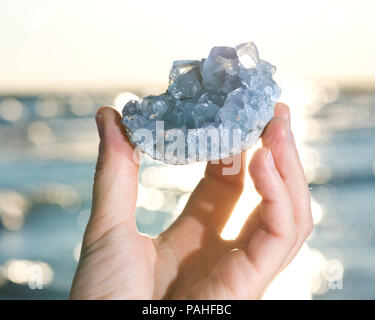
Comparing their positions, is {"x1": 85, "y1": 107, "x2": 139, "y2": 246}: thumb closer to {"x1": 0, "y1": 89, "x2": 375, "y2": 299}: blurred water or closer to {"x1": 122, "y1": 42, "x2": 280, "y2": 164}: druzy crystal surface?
{"x1": 122, "y1": 42, "x2": 280, "y2": 164}: druzy crystal surface

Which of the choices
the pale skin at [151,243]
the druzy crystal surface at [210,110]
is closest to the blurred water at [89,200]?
the pale skin at [151,243]

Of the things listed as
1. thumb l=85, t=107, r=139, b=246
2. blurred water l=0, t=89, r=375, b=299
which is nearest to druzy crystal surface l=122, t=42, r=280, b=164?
thumb l=85, t=107, r=139, b=246

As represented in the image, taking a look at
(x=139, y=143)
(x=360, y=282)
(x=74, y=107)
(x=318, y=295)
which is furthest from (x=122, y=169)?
(x=74, y=107)

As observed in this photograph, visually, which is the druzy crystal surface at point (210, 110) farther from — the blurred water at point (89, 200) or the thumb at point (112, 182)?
the blurred water at point (89, 200)

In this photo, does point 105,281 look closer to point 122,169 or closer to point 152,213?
point 122,169
